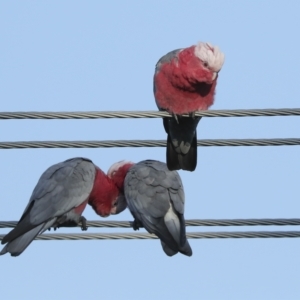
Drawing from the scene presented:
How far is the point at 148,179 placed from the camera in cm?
632

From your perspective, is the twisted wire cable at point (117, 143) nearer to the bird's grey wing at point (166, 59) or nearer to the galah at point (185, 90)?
the galah at point (185, 90)

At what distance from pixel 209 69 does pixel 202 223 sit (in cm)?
138

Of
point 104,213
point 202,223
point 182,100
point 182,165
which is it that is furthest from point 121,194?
point 202,223

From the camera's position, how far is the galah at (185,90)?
6.10m

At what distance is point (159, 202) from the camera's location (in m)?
6.09

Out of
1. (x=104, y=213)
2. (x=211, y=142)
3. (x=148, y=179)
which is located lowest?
(x=104, y=213)

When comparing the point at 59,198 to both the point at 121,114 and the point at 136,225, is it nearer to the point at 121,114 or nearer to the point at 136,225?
the point at 136,225

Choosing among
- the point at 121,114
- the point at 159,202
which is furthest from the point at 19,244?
the point at 121,114

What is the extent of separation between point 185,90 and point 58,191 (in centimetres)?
119

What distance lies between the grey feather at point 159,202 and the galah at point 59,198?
35 cm

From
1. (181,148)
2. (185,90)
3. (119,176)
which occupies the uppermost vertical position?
(185,90)

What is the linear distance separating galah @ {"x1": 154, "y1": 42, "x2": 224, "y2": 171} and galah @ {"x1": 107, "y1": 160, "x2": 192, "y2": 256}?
0.20 meters

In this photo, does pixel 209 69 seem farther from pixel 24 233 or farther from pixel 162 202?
pixel 24 233

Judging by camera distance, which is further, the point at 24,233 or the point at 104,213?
the point at 104,213
